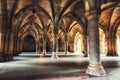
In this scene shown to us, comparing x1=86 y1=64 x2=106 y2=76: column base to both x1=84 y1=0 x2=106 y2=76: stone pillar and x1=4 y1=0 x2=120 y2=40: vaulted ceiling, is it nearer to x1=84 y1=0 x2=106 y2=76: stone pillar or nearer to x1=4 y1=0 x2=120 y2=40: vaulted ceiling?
x1=84 y1=0 x2=106 y2=76: stone pillar

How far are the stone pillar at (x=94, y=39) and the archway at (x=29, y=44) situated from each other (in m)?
33.3

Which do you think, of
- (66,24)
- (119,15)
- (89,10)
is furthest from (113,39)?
(89,10)

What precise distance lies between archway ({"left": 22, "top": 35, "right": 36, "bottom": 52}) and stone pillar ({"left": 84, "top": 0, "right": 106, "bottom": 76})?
33.3m

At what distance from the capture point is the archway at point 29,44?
3888 cm

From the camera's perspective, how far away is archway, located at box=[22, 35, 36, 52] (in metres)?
38.9

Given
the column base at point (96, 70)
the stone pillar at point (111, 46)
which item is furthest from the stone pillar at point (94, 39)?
the stone pillar at point (111, 46)

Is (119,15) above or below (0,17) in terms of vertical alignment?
above

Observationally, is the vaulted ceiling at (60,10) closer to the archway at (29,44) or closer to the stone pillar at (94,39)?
the stone pillar at (94,39)

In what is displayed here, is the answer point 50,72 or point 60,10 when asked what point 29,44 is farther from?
point 50,72

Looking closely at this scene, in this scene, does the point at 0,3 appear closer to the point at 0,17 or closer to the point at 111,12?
the point at 0,17

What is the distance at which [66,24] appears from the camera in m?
24.1

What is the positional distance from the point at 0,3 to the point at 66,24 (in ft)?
46.1

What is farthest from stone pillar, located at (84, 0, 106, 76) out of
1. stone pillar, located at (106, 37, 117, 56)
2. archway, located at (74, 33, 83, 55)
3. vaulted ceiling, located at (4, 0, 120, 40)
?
archway, located at (74, 33, 83, 55)

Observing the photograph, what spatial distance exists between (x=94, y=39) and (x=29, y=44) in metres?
34.2
